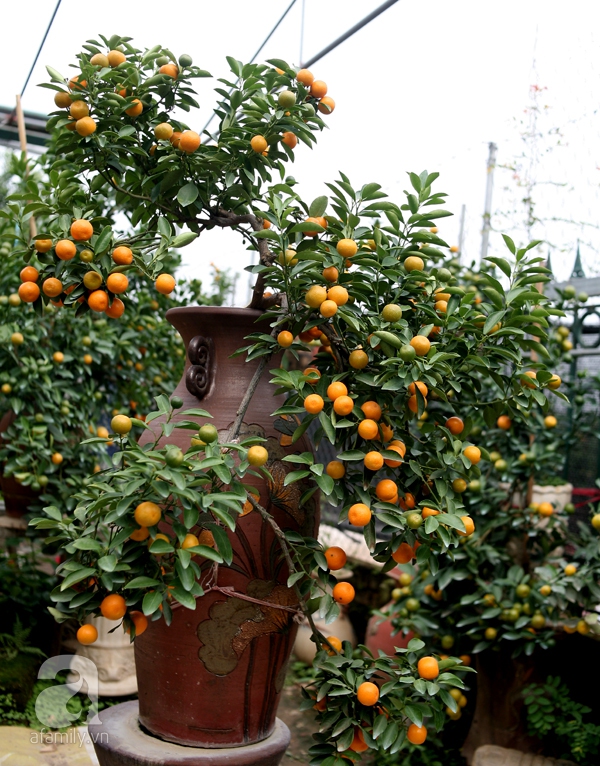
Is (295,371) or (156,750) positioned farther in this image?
(156,750)

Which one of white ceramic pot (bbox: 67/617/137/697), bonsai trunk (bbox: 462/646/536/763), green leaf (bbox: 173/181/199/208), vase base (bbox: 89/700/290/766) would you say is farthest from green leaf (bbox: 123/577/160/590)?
white ceramic pot (bbox: 67/617/137/697)

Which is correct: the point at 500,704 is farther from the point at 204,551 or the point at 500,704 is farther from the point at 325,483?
the point at 204,551

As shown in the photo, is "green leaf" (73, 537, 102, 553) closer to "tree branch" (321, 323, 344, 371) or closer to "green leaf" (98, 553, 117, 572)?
"green leaf" (98, 553, 117, 572)

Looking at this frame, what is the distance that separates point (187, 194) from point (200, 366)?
1.28ft

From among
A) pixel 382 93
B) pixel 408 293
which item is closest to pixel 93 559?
pixel 408 293

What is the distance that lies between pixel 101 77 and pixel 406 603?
6.67 ft

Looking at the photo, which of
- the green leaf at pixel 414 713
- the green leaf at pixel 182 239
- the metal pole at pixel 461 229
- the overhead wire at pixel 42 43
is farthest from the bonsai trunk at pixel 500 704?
the overhead wire at pixel 42 43

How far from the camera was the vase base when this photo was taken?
145 cm

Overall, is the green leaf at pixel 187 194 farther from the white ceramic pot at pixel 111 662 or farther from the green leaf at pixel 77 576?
the white ceramic pot at pixel 111 662

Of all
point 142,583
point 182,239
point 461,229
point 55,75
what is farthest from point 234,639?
point 461,229

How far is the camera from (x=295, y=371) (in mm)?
1363

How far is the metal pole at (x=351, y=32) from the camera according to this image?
2811 millimetres

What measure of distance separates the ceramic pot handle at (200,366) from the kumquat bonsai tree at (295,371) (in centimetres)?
11

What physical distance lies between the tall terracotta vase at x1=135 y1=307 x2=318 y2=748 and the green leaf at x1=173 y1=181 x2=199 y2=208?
0.88 ft
